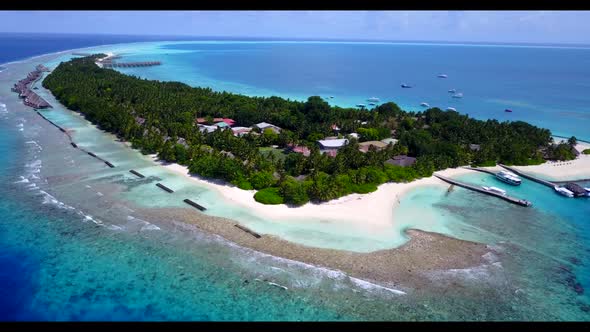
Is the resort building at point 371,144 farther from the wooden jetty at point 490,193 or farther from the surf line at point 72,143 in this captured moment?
the surf line at point 72,143

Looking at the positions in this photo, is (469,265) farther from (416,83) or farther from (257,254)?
(416,83)

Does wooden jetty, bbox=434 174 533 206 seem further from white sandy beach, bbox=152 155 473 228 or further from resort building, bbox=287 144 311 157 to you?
resort building, bbox=287 144 311 157

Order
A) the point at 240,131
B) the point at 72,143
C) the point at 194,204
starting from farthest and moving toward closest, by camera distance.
Answer: the point at 240,131
the point at 72,143
the point at 194,204

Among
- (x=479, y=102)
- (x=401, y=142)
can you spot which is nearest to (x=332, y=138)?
(x=401, y=142)

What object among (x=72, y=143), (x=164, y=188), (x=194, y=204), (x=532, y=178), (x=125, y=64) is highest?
(x=125, y=64)

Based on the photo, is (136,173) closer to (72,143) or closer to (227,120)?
(72,143)

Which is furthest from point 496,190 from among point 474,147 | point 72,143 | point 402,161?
point 72,143
